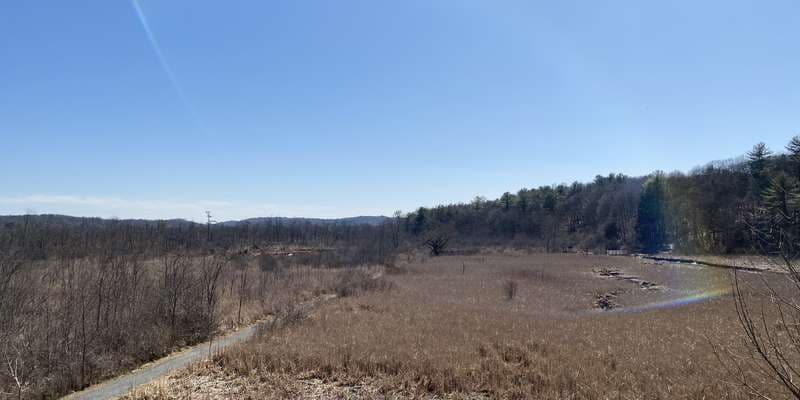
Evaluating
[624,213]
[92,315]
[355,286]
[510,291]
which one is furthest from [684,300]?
[624,213]

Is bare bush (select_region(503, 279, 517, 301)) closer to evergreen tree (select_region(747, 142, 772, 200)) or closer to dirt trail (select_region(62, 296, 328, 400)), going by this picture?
dirt trail (select_region(62, 296, 328, 400))

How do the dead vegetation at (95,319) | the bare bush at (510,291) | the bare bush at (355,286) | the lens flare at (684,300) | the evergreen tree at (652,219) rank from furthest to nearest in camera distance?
the evergreen tree at (652,219)
the bare bush at (510,291)
the bare bush at (355,286)
the lens flare at (684,300)
the dead vegetation at (95,319)

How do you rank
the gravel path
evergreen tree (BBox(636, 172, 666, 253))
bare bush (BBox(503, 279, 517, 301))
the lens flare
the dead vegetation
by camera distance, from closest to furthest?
the gravel path < the dead vegetation < the lens flare < bare bush (BBox(503, 279, 517, 301)) < evergreen tree (BBox(636, 172, 666, 253))

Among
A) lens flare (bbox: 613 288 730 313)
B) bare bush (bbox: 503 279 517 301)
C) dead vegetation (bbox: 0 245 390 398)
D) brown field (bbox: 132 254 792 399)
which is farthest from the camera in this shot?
bare bush (bbox: 503 279 517 301)

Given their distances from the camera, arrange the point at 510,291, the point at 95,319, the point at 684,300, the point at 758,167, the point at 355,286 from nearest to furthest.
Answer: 1. the point at 95,319
2. the point at 684,300
3. the point at 510,291
4. the point at 355,286
5. the point at 758,167

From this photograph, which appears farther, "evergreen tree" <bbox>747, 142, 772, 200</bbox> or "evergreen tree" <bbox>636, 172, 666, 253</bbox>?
"evergreen tree" <bbox>636, 172, 666, 253</bbox>

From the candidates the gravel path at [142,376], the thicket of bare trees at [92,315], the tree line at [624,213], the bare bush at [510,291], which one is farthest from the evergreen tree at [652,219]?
the gravel path at [142,376]

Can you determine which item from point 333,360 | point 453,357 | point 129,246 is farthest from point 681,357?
point 129,246

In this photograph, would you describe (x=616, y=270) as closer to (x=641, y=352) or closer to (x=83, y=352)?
(x=641, y=352)

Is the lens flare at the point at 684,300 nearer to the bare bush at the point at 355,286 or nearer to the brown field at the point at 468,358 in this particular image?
the brown field at the point at 468,358

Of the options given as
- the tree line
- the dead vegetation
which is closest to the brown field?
the dead vegetation

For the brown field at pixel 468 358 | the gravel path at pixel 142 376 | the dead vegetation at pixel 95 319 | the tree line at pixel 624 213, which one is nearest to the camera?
the brown field at pixel 468 358

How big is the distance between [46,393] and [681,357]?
16.3 meters

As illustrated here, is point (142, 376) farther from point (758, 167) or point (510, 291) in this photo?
point (758, 167)
